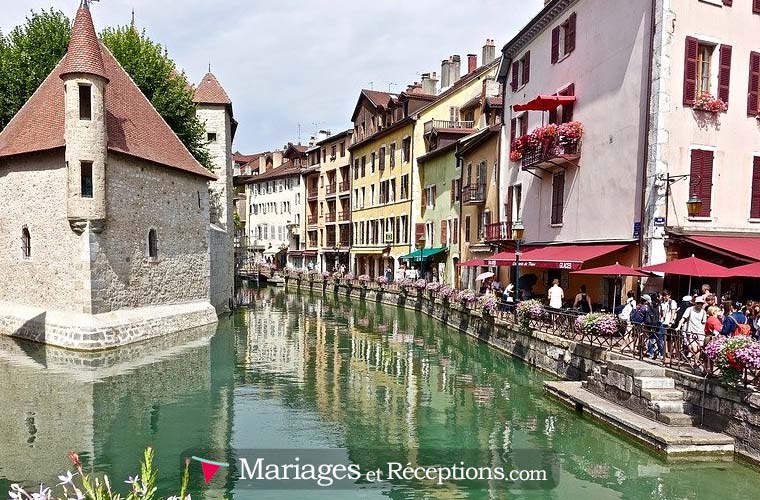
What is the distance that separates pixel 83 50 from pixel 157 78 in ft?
32.9

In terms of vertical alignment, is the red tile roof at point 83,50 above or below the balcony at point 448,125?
below

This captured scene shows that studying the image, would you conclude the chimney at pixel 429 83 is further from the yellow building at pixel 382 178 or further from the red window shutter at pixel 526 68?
the red window shutter at pixel 526 68

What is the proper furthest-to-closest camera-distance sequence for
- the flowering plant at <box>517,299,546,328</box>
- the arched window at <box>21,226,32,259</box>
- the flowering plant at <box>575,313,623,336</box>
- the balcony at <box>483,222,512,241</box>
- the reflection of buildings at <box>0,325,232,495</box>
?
the balcony at <box>483,222,512,241</box> → the arched window at <box>21,226,32,259</box> → the flowering plant at <box>517,299,546,328</box> → the flowering plant at <box>575,313,623,336</box> → the reflection of buildings at <box>0,325,232,495</box>

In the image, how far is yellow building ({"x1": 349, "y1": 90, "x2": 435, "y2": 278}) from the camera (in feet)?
134

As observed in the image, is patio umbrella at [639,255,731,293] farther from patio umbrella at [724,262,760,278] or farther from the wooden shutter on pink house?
the wooden shutter on pink house

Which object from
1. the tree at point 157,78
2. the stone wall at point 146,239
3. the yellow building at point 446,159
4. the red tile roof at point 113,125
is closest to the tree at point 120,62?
the tree at point 157,78

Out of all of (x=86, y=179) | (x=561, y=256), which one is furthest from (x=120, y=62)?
(x=561, y=256)

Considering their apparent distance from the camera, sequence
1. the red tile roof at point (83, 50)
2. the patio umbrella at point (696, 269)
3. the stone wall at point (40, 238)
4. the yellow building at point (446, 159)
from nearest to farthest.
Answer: the patio umbrella at point (696, 269), the red tile roof at point (83, 50), the stone wall at point (40, 238), the yellow building at point (446, 159)

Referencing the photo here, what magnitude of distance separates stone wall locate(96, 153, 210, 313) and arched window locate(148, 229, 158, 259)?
17cm

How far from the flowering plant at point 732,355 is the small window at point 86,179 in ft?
58.6

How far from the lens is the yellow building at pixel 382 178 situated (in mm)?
40906

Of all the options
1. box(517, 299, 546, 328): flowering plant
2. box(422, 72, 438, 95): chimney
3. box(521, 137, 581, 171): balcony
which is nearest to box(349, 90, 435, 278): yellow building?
box(422, 72, 438, 95): chimney

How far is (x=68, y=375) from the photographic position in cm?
1495

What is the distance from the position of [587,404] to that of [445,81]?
3692 centimetres
